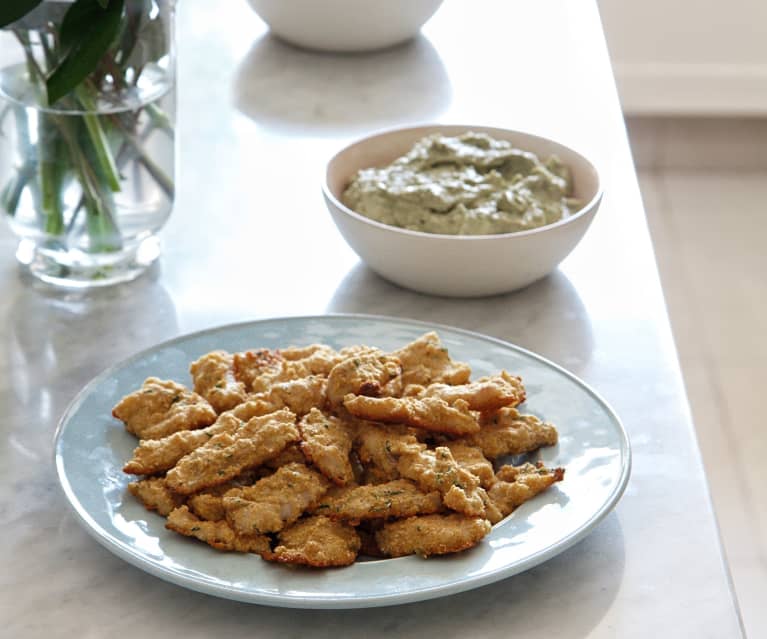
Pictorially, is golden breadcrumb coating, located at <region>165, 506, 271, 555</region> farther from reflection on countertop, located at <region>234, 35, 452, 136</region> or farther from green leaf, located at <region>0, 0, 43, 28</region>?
A: reflection on countertop, located at <region>234, 35, 452, 136</region>

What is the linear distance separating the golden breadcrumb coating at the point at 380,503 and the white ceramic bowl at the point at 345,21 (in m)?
1.03

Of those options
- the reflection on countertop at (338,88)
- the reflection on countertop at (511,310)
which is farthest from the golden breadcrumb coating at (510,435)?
the reflection on countertop at (338,88)

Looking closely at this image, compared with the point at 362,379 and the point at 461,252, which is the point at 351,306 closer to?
the point at 461,252

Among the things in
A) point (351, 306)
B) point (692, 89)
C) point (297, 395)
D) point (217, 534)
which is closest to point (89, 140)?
point (351, 306)

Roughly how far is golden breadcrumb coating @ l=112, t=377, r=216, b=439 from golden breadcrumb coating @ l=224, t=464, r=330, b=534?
0.33 feet

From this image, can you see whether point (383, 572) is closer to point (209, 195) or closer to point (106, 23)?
point (106, 23)

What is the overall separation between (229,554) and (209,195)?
2.34ft

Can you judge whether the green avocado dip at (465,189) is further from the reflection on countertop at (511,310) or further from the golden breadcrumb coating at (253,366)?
the golden breadcrumb coating at (253,366)

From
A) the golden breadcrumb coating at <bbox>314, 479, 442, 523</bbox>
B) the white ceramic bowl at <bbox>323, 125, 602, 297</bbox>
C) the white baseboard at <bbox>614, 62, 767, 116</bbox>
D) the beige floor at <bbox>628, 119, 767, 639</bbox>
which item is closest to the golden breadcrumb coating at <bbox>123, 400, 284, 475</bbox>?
the golden breadcrumb coating at <bbox>314, 479, 442, 523</bbox>

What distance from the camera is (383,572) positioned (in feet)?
2.71

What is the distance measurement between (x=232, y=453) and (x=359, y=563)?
0.12 m

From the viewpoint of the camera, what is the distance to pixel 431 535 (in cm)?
84

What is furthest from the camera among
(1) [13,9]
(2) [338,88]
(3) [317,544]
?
(2) [338,88]

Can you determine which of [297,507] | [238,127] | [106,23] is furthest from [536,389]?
[238,127]
